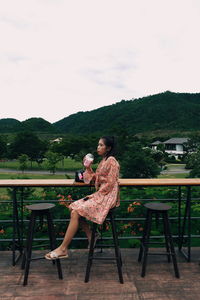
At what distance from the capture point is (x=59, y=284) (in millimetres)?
2412

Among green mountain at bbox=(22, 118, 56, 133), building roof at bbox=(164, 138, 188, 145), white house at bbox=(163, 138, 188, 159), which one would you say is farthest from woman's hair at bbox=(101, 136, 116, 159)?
green mountain at bbox=(22, 118, 56, 133)

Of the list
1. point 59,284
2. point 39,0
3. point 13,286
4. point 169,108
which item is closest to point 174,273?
point 59,284

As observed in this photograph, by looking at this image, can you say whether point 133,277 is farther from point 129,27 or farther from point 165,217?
point 129,27

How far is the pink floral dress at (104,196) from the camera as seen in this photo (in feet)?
Result: 8.25

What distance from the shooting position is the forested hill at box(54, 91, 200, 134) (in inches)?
2970

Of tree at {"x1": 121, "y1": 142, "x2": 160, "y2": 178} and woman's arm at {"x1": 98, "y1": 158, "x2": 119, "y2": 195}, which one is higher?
woman's arm at {"x1": 98, "y1": 158, "x2": 119, "y2": 195}

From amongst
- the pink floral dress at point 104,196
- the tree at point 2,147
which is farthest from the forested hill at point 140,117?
the pink floral dress at point 104,196

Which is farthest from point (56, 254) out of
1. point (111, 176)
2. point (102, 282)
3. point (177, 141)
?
point (177, 141)

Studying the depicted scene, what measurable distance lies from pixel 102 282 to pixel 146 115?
78.9 metres

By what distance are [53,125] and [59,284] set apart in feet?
295

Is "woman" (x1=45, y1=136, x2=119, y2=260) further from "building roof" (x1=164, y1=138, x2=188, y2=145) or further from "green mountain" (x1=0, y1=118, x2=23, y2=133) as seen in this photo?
"green mountain" (x1=0, y1=118, x2=23, y2=133)

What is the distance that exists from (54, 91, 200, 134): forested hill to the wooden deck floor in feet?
228

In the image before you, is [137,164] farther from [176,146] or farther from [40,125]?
[40,125]

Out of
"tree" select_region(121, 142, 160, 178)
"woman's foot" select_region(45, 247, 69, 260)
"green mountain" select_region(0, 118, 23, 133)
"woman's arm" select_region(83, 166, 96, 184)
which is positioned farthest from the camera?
"green mountain" select_region(0, 118, 23, 133)
